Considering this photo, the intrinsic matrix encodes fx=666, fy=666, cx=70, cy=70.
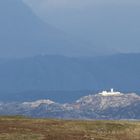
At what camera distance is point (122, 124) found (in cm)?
10038

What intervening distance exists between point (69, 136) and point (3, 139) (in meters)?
8.93

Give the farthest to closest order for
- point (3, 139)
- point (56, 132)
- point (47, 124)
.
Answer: point (47, 124) < point (56, 132) < point (3, 139)

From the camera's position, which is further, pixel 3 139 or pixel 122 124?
pixel 122 124

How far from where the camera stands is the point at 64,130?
301 feet

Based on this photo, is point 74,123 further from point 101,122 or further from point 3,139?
point 3,139

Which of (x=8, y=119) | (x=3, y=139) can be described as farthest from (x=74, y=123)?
(x=3, y=139)

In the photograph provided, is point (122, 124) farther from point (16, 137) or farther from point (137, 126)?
point (16, 137)

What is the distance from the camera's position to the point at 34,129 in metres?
90.1

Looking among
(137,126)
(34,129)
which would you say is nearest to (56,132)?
(34,129)

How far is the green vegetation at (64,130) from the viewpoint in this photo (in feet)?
277

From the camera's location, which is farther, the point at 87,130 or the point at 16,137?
the point at 87,130

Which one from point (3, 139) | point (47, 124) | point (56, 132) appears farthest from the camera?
point (47, 124)

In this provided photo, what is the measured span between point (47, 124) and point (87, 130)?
6.32 metres

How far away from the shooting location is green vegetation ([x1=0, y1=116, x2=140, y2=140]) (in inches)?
3327
